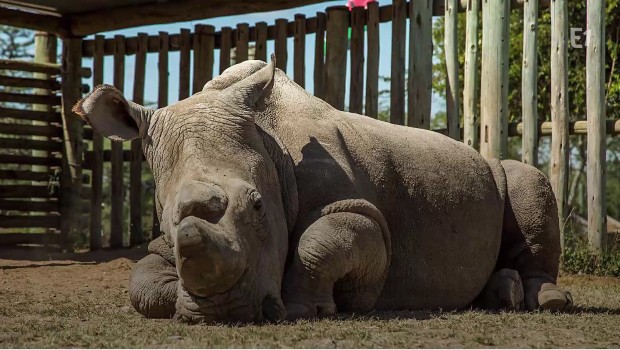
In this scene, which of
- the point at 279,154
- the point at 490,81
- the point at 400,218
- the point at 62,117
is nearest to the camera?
the point at 279,154

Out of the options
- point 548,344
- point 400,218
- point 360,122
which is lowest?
point 548,344

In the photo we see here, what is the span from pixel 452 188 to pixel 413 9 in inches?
179

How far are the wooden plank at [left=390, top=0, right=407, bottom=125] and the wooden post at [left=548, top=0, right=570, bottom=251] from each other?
1657 mm

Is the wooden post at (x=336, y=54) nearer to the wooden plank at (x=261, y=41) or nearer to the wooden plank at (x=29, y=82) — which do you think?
the wooden plank at (x=261, y=41)

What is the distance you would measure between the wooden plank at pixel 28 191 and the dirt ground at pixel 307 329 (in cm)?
702

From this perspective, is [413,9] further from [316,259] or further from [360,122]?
[316,259]

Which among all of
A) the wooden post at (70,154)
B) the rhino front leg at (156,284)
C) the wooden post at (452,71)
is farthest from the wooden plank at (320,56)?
the rhino front leg at (156,284)

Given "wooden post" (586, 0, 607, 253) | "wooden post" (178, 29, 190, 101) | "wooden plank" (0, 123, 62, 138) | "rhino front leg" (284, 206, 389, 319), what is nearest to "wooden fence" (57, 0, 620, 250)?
"wooden post" (586, 0, 607, 253)

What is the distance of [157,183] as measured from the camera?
624cm

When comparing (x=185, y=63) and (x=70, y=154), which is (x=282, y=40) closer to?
(x=185, y=63)

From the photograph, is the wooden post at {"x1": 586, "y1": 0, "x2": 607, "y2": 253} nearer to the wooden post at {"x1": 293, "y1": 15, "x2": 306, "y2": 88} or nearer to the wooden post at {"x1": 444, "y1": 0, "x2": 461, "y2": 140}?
the wooden post at {"x1": 444, "y1": 0, "x2": 461, "y2": 140}

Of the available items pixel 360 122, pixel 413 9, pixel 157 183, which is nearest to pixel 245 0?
pixel 413 9

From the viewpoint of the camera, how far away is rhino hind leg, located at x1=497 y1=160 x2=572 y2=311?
7.73 metres

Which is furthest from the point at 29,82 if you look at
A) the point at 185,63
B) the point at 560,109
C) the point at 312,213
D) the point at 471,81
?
the point at 312,213
